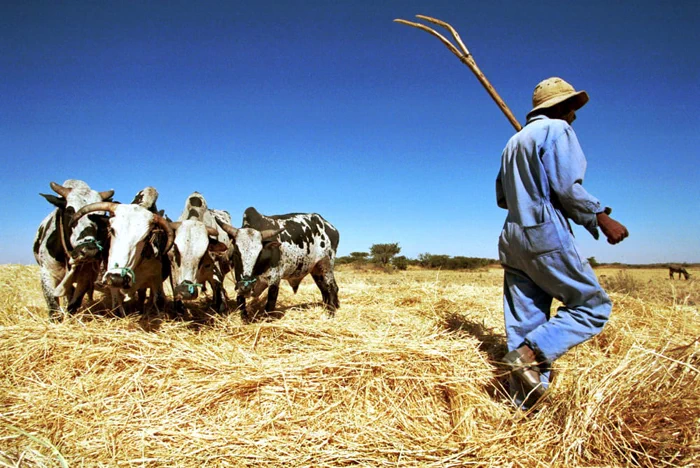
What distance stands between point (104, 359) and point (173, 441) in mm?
1426

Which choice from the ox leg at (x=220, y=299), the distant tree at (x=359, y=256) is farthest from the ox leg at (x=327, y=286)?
the distant tree at (x=359, y=256)

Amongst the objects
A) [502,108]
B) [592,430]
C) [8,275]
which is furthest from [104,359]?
[8,275]

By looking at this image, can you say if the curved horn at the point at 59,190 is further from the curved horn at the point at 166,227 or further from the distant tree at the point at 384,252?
the distant tree at the point at 384,252

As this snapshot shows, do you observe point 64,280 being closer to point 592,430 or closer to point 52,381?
point 52,381

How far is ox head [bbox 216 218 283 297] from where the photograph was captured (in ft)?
16.1

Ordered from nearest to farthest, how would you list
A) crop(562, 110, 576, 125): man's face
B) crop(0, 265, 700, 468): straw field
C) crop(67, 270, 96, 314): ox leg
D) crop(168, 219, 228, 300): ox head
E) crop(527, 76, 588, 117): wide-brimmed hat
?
crop(0, 265, 700, 468): straw field < crop(527, 76, 588, 117): wide-brimmed hat < crop(562, 110, 576, 125): man's face < crop(168, 219, 228, 300): ox head < crop(67, 270, 96, 314): ox leg

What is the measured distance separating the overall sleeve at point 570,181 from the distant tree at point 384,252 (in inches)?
897

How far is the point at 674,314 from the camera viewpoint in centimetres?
505

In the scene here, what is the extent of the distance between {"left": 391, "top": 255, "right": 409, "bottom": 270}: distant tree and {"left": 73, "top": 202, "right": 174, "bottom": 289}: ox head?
20.9 metres

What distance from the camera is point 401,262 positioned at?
2539cm

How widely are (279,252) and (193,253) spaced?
1292 mm

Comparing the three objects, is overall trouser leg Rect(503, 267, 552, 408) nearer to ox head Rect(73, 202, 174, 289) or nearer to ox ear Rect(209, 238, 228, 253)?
ox ear Rect(209, 238, 228, 253)

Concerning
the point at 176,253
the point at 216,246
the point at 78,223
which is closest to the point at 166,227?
the point at 176,253

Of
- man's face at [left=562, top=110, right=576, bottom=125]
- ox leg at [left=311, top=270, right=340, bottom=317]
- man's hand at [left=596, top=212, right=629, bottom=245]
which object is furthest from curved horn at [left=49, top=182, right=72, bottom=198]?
man's hand at [left=596, top=212, right=629, bottom=245]
